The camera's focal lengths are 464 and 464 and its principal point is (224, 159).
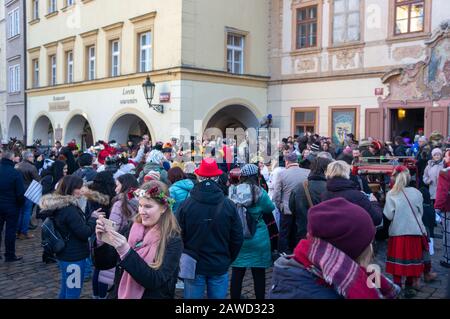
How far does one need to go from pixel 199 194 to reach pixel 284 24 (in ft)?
52.2

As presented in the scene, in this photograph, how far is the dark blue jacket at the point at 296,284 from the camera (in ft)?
7.29

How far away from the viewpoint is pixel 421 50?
15211 millimetres

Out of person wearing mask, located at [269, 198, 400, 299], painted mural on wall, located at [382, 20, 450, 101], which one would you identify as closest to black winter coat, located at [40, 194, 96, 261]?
person wearing mask, located at [269, 198, 400, 299]

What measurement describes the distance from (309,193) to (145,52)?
14651 millimetres

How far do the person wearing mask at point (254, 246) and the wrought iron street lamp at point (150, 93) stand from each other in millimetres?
12516

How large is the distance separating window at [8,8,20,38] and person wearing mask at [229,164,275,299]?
27.4 metres

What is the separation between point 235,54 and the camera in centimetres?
1872

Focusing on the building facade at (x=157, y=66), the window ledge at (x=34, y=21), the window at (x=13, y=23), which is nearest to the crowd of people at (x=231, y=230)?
the building facade at (x=157, y=66)

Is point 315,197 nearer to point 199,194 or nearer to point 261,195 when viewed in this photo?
point 261,195

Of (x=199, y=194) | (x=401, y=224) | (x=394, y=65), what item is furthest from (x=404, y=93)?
(x=199, y=194)

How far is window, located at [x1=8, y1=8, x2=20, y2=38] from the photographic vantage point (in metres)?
28.3

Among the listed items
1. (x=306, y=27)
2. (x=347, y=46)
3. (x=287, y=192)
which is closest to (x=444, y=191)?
(x=287, y=192)

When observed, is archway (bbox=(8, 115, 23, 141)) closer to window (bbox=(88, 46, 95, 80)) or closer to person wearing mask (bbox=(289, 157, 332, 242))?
window (bbox=(88, 46, 95, 80))

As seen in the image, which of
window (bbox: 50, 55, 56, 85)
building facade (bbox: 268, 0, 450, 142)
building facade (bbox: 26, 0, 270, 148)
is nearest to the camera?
building facade (bbox: 268, 0, 450, 142)
